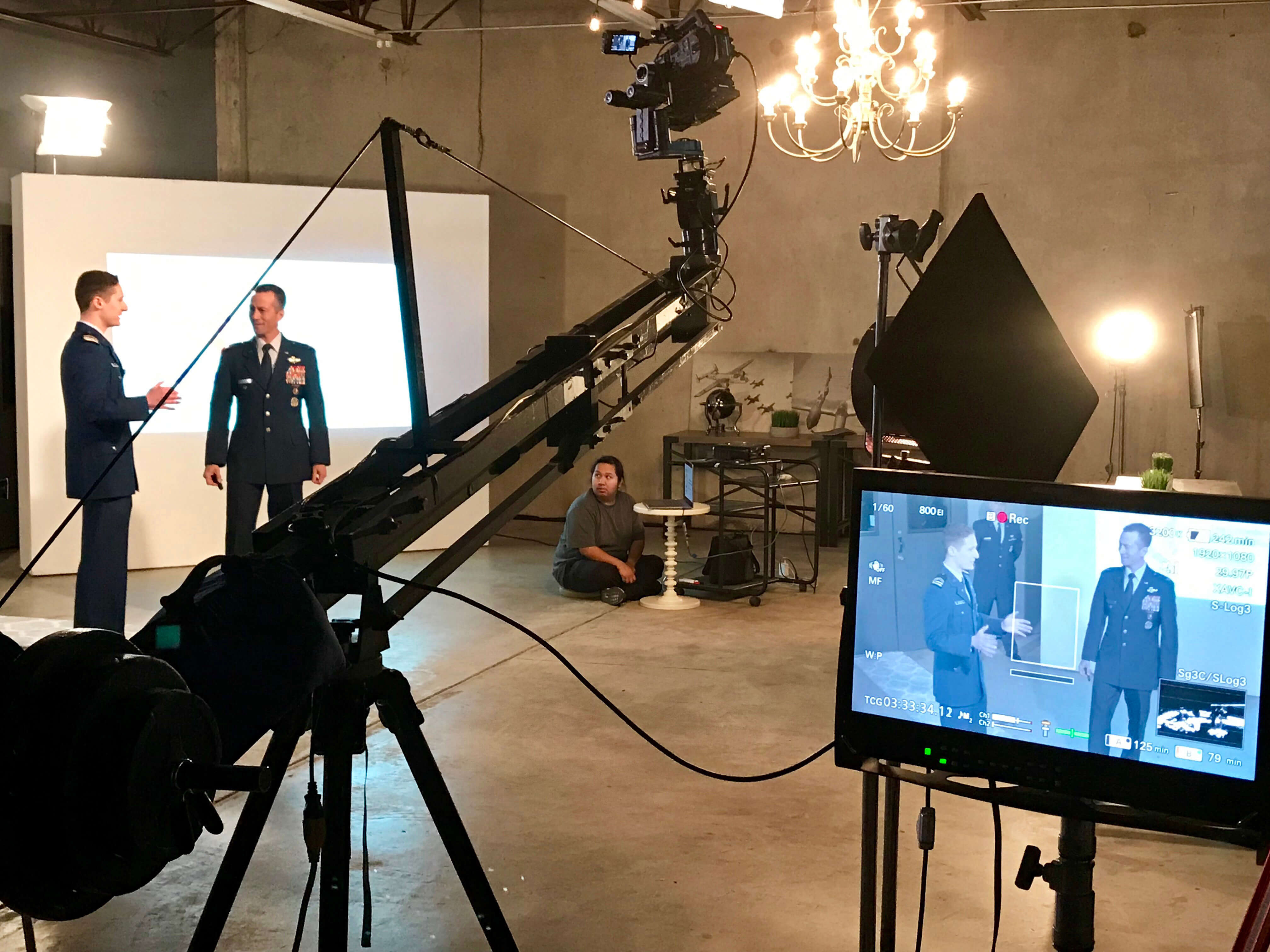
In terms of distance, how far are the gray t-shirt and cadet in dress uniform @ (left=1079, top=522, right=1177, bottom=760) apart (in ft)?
16.2

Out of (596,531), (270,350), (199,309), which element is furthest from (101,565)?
(199,309)

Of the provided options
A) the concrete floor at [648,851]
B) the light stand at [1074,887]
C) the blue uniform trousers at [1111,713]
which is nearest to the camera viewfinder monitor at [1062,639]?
the blue uniform trousers at [1111,713]

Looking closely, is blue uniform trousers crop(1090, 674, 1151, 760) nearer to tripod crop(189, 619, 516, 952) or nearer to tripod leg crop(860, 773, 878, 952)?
tripod leg crop(860, 773, 878, 952)

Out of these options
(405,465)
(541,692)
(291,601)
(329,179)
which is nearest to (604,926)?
(405,465)

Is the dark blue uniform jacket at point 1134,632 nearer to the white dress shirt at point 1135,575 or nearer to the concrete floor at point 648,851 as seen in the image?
the white dress shirt at point 1135,575

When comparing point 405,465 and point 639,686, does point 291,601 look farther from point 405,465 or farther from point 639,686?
point 639,686

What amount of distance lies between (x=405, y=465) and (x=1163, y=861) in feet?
7.48

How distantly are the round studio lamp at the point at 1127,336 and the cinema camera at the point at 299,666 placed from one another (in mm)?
4810

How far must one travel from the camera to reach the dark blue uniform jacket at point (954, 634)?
1.53 m

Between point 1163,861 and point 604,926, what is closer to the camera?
point 604,926

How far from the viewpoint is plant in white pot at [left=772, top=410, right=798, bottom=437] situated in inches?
307

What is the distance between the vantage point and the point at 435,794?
202cm

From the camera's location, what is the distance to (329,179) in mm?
9008

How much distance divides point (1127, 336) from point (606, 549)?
11.0 feet
